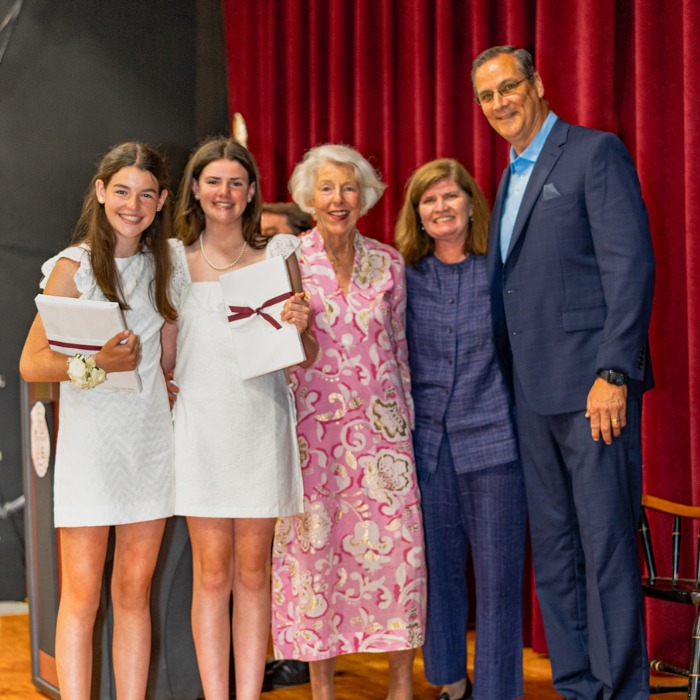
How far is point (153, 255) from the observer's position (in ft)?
8.27

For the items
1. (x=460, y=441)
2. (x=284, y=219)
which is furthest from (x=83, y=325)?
(x=284, y=219)

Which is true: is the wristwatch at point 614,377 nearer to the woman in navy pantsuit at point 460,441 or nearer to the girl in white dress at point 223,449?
the woman in navy pantsuit at point 460,441

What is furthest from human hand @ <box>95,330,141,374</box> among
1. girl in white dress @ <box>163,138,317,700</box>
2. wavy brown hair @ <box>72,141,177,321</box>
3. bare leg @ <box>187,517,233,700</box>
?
bare leg @ <box>187,517,233,700</box>

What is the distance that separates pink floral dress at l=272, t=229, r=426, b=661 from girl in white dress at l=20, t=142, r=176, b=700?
0.50 m

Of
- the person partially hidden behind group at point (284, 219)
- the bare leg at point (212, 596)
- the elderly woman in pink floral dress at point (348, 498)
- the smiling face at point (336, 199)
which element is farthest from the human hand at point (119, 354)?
the person partially hidden behind group at point (284, 219)

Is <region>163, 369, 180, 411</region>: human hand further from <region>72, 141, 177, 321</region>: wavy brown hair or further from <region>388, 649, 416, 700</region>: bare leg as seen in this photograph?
<region>388, 649, 416, 700</region>: bare leg

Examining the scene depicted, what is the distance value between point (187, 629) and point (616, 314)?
65.1 inches

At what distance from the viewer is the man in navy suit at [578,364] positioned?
7.91 ft

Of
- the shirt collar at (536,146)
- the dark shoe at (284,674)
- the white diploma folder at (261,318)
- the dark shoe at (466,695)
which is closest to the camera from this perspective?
the white diploma folder at (261,318)

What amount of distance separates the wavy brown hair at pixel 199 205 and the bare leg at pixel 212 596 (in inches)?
30.4

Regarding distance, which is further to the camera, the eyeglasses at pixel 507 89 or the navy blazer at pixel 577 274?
the eyeglasses at pixel 507 89

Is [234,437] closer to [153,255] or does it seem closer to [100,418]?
[100,418]

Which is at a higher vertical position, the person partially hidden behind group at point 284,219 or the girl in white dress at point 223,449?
the person partially hidden behind group at point 284,219

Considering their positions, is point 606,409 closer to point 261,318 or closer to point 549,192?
point 549,192
